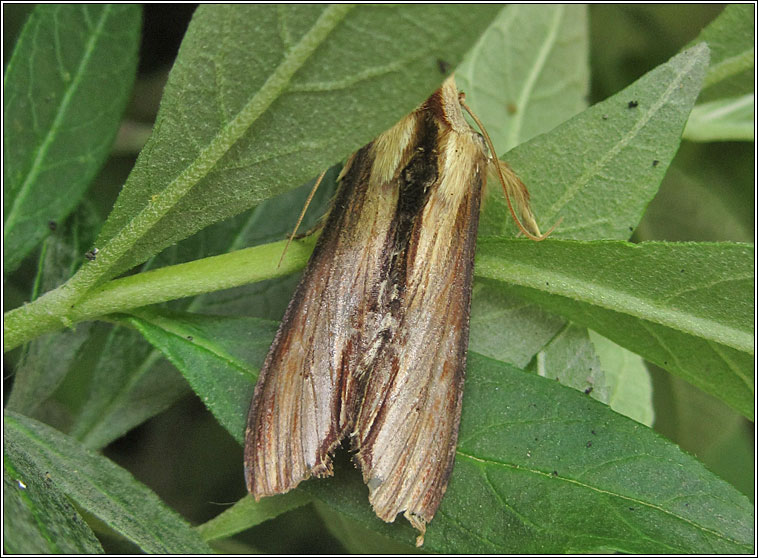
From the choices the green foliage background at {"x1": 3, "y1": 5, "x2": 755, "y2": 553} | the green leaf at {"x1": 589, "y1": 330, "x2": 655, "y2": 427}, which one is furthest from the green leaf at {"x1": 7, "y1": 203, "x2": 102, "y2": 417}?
the green leaf at {"x1": 589, "y1": 330, "x2": 655, "y2": 427}

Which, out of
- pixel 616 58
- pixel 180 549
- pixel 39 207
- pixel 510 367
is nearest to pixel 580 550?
pixel 510 367

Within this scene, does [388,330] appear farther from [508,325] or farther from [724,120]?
[724,120]

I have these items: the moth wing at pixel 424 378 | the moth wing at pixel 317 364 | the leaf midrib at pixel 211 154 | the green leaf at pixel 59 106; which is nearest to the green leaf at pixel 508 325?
the moth wing at pixel 424 378

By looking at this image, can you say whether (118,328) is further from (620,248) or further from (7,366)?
(620,248)

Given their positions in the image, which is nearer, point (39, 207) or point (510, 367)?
point (510, 367)

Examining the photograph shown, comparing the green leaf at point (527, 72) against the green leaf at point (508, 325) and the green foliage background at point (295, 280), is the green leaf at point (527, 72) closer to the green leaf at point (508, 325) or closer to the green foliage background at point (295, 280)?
the green foliage background at point (295, 280)

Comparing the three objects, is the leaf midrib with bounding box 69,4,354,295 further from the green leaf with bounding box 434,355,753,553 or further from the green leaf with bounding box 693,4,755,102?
the green leaf with bounding box 693,4,755,102

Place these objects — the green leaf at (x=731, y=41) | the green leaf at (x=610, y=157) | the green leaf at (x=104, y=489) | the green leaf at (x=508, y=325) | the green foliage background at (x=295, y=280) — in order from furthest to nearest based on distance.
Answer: the green leaf at (x=731, y=41) → the green leaf at (x=508, y=325) → the green leaf at (x=610, y=157) → the green leaf at (x=104, y=489) → the green foliage background at (x=295, y=280)
